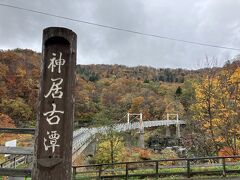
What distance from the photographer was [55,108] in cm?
317

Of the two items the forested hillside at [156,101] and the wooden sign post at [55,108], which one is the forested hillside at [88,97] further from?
the wooden sign post at [55,108]

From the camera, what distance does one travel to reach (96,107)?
57.0 meters

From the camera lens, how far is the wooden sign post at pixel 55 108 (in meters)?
3.07

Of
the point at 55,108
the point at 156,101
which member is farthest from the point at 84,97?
the point at 55,108

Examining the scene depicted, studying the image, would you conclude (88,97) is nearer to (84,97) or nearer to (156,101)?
(84,97)

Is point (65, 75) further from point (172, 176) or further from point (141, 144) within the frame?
A: point (141, 144)

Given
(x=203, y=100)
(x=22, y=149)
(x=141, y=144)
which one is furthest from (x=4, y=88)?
(x=22, y=149)

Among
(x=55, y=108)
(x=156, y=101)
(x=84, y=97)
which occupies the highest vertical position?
(x=84, y=97)

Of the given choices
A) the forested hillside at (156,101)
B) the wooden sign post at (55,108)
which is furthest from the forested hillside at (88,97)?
the wooden sign post at (55,108)

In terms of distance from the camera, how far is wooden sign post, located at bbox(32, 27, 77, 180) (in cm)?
307

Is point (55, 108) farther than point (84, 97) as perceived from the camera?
No

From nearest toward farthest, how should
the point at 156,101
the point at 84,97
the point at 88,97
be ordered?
the point at 156,101, the point at 84,97, the point at 88,97

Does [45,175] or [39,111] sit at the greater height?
[39,111]

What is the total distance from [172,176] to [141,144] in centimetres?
2923
